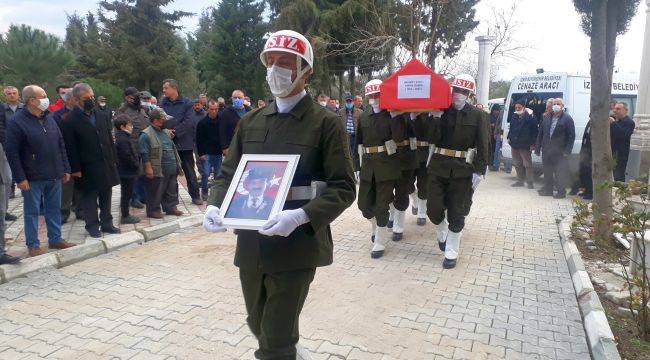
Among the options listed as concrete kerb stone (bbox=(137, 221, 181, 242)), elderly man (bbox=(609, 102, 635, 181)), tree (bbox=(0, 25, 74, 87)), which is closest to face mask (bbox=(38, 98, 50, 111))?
concrete kerb stone (bbox=(137, 221, 181, 242))


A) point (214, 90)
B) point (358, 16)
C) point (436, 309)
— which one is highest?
point (358, 16)

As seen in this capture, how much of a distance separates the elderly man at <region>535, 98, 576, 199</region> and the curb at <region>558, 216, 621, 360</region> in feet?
15.2

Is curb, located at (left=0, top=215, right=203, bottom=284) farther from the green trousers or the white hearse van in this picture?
the white hearse van

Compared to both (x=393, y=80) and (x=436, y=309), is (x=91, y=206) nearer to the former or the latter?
(x=393, y=80)

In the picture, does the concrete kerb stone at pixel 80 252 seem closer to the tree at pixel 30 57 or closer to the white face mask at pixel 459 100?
the white face mask at pixel 459 100

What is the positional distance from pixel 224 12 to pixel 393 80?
30752 millimetres

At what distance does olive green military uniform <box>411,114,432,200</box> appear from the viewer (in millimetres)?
Answer: 6129

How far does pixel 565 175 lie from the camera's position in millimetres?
10461

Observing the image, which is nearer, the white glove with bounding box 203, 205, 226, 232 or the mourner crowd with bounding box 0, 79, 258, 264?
the white glove with bounding box 203, 205, 226, 232

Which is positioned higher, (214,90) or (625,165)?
(214,90)

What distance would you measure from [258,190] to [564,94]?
11.0 metres

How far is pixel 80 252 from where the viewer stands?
5809 mm

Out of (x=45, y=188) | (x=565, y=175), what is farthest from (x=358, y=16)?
(x=45, y=188)

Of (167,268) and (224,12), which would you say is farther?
(224,12)
